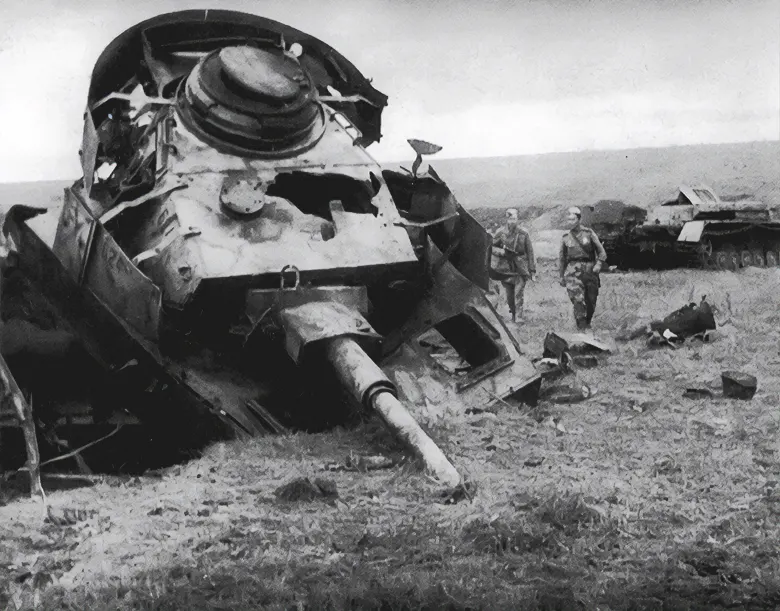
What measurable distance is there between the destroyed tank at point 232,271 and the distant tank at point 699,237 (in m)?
11.5

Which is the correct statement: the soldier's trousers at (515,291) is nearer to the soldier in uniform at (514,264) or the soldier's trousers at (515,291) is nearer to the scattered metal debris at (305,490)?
the soldier in uniform at (514,264)

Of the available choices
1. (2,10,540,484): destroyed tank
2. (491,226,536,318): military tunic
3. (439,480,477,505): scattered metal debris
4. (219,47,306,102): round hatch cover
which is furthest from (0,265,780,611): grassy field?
(491,226,536,318): military tunic

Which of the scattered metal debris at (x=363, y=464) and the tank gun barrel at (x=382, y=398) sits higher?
the tank gun barrel at (x=382, y=398)

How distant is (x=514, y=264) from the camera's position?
11.6 metres

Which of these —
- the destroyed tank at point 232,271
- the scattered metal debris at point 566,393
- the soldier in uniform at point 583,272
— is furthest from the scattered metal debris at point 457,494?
the soldier in uniform at point 583,272

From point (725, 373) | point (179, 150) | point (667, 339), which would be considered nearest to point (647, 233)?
point (667, 339)

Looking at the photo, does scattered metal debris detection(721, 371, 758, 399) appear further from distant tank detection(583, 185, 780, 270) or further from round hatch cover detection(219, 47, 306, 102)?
distant tank detection(583, 185, 780, 270)

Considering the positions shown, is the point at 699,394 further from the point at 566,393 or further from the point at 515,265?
the point at 515,265

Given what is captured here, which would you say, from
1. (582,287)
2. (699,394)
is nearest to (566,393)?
(699,394)

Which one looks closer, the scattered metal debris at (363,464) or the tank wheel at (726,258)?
the scattered metal debris at (363,464)

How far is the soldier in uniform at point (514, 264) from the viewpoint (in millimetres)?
11570

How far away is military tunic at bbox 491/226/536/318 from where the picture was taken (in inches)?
456

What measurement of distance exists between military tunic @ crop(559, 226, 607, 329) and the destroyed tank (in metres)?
3.96

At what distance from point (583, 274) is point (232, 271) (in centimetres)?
567
